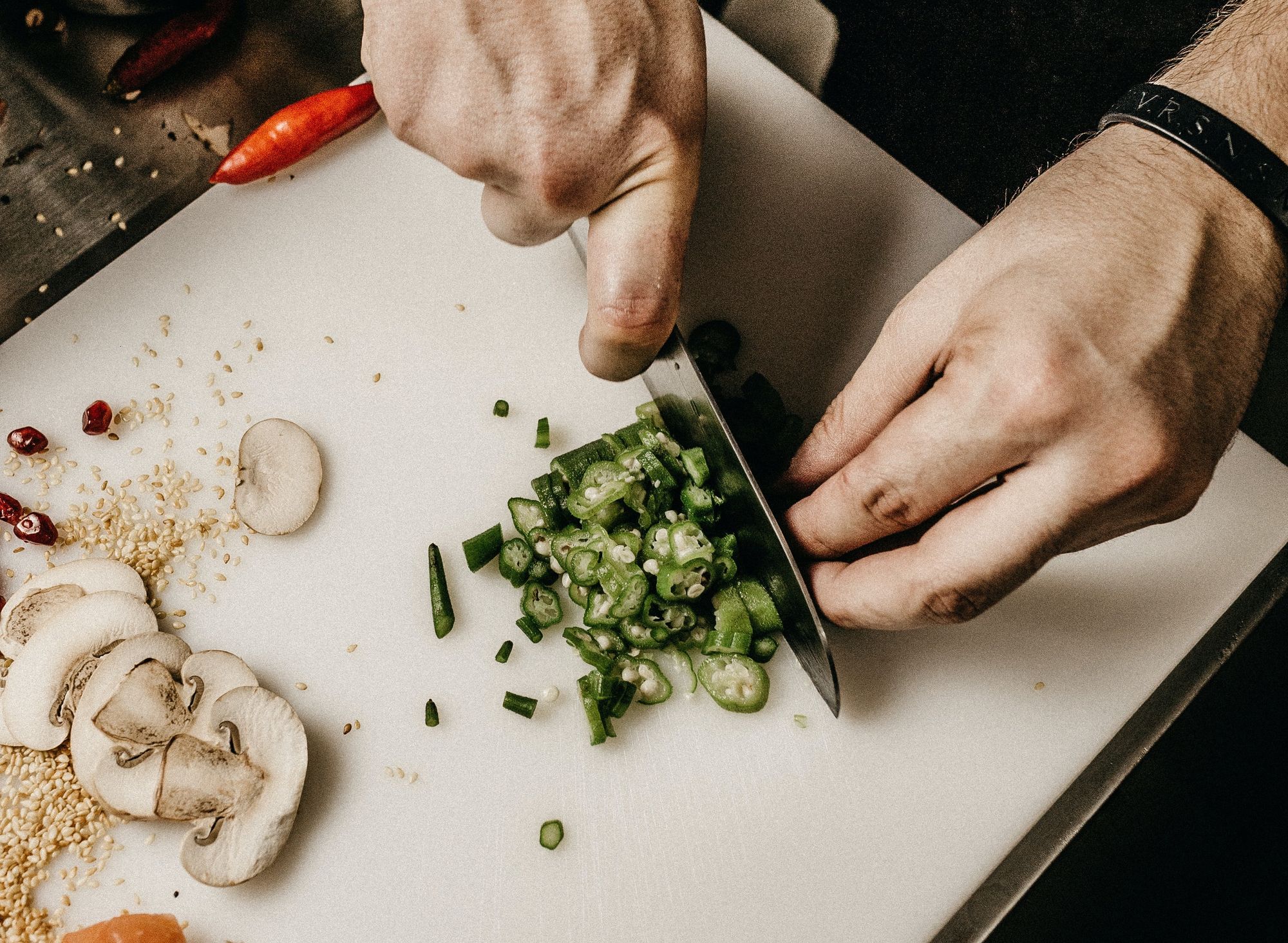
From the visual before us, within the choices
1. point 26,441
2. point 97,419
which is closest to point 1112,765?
point 97,419

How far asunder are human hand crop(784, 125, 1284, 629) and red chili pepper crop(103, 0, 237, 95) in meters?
1.76

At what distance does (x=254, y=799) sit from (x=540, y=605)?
640 millimetres

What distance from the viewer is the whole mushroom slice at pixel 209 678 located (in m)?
1.66

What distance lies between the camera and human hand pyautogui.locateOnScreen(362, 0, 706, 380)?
1.19 m

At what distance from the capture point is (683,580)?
160cm

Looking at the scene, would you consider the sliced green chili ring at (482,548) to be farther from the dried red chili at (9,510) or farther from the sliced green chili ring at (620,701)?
the dried red chili at (9,510)

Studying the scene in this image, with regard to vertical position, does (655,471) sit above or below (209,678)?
above

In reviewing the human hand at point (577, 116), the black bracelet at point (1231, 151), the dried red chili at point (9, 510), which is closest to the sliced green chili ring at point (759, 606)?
the human hand at point (577, 116)

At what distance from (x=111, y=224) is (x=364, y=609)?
3.77ft

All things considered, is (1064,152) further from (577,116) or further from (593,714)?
(593,714)

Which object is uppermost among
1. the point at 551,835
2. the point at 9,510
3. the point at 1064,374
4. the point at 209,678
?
the point at 1064,374

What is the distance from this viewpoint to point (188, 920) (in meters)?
1.64

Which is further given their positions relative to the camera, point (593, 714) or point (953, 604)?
point (593, 714)

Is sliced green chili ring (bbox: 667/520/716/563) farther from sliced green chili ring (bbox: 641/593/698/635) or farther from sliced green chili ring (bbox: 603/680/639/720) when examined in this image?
sliced green chili ring (bbox: 603/680/639/720)
